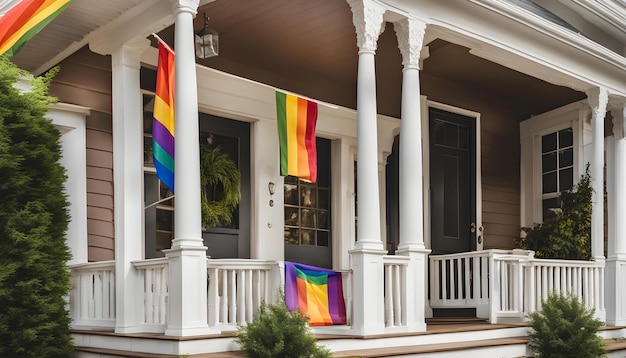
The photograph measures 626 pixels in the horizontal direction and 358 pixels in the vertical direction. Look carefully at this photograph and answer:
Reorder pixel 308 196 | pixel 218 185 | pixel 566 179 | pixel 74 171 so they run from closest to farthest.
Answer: pixel 74 171
pixel 218 185
pixel 308 196
pixel 566 179

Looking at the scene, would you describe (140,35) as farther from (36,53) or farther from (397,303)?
(397,303)

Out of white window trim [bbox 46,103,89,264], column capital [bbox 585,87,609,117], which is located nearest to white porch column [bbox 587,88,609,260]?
column capital [bbox 585,87,609,117]

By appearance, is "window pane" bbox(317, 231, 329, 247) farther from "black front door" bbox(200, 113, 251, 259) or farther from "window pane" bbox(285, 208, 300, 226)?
"black front door" bbox(200, 113, 251, 259)

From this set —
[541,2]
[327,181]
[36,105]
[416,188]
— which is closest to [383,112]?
[327,181]

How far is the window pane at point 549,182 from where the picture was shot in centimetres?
1043

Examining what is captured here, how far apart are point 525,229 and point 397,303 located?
413 centimetres

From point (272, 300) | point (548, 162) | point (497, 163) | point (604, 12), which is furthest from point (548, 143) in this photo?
point (272, 300)

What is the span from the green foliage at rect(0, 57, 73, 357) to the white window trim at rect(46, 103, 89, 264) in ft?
2.40

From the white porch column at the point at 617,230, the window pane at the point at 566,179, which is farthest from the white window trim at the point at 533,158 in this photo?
the white porch column at the point at 617,230

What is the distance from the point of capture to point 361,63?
6.24 meters

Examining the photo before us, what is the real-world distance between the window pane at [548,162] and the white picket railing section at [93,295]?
6.36 m

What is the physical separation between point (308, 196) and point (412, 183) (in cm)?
221

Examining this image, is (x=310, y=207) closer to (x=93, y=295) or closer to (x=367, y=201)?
(x=367, y=201)

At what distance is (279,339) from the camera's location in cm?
515
